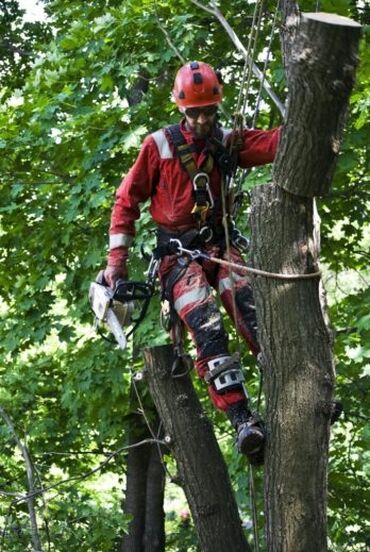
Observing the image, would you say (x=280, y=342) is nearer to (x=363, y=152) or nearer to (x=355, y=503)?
(x=363, y=152)

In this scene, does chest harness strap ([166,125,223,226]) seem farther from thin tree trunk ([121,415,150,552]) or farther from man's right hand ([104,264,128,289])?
thin tree trunk ([121,415,150,552])

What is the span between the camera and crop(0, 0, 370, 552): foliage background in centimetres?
684

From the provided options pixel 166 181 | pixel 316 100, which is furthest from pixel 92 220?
pixel 316 100

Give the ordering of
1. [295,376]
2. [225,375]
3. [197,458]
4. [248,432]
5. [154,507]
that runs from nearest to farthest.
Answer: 1. [295,376]
2. [248,432]
3. [225,375]
4. [197,458]
5. [154,507]

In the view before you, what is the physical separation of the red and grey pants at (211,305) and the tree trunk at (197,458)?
167 millimetres

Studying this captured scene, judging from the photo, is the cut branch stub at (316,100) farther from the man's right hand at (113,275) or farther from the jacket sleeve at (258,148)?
the man's right hand at (113,275)

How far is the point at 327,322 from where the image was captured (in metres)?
3.44

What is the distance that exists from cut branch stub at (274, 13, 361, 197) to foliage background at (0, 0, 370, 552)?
9.22ft

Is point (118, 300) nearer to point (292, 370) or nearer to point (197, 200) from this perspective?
point (197, 200)

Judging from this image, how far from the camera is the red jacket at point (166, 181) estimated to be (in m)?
4.15

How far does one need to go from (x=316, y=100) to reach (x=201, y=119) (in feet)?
4.19

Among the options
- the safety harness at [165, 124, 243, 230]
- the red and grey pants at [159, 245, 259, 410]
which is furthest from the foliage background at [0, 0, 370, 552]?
the safety harness at [165, 124, 243, 230]

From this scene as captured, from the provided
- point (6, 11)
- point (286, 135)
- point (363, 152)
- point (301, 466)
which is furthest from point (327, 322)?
point (6, 11)

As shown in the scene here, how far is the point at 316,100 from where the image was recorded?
9.49 ft
